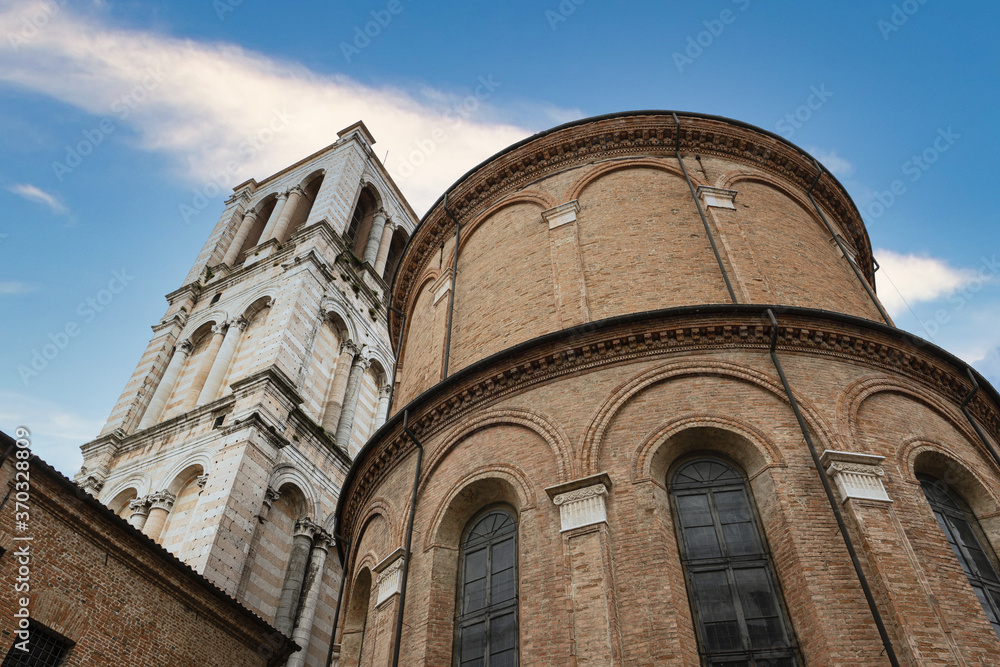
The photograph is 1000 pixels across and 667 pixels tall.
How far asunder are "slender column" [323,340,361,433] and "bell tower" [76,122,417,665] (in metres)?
0.07

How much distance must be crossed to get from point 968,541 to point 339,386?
66.7ft

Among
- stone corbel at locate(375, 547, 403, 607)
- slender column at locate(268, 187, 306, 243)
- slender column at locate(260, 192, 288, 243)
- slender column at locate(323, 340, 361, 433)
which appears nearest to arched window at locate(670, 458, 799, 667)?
stone corbel at locate(375, 547, 403, 607)

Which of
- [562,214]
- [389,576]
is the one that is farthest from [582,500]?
[562,214]

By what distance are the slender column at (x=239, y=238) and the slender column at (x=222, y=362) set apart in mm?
5959

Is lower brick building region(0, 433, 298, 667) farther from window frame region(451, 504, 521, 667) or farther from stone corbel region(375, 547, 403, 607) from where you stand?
window frame region(451, 504, 521, 667)

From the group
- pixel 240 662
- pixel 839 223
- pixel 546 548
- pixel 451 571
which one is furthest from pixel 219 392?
pixel 839 223

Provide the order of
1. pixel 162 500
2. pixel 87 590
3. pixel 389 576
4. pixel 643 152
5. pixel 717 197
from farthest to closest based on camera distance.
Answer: pixel 162 500
pixel 643 152
pixel 717 197
pixel 87 590
pixel 389 576

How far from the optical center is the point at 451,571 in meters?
10.2

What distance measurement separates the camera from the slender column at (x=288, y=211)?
3128 centimetres

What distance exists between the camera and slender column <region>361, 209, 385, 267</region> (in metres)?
33.9

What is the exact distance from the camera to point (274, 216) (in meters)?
32.8

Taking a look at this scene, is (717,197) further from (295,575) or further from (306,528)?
(295,575)

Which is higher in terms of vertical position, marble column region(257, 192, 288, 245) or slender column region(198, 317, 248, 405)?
marble column region(257, 192, 288, 245)

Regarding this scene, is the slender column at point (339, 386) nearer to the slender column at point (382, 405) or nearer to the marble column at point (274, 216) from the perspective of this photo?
the slender column at point (382, 405)
